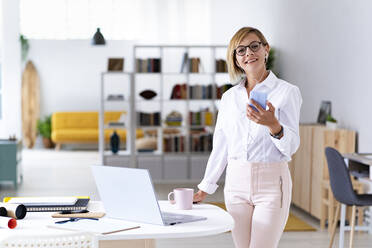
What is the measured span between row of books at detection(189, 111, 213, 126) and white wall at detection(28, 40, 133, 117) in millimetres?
5368

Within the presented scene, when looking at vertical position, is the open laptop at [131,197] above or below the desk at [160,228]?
above

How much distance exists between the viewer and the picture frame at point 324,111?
23.2 ft

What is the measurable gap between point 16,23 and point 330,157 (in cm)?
692

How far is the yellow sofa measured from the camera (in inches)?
543

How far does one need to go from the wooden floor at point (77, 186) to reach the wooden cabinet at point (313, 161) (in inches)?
8.0

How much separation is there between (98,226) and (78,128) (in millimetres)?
12173

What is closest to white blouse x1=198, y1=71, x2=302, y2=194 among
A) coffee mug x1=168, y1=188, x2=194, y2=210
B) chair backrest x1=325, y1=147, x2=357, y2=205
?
coffee mug x1=168, y1=188, x2=194, y2=210

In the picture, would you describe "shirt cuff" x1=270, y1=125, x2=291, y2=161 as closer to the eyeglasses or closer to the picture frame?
the eyeglasses

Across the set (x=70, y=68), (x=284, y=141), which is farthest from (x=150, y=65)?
(x=284, y=141)

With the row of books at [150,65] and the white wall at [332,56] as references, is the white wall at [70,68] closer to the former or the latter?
the row of books at [150,65]

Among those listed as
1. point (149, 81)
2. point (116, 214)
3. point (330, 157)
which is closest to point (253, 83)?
point (116, 214)

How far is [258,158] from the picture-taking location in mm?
2500

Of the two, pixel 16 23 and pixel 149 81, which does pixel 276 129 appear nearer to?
pixel 16 23

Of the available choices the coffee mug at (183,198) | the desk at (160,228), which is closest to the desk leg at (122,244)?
the desk at (160,228)
